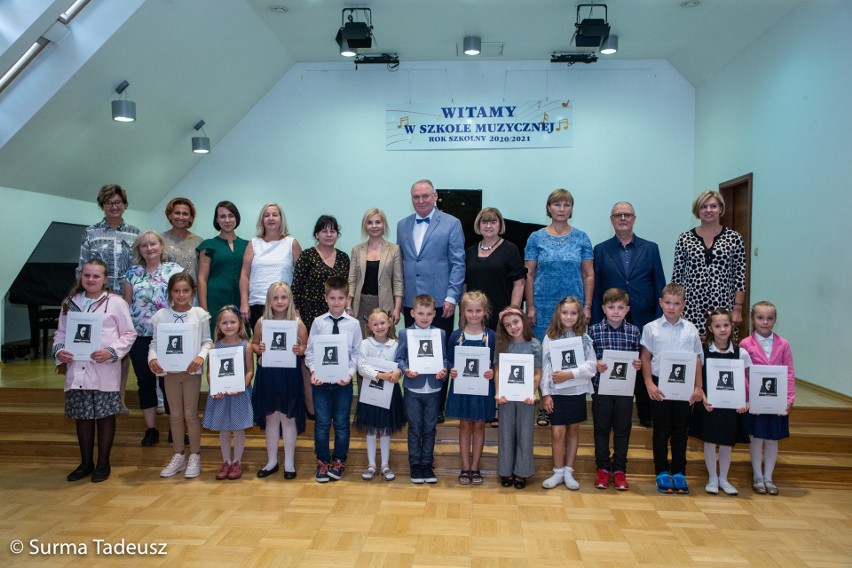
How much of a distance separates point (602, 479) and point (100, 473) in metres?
3.07

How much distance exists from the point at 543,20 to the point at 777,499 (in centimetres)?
520

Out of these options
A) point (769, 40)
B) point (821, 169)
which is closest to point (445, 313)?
point (821, 169)

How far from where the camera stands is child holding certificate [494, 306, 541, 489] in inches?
149

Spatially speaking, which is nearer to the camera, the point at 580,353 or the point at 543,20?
the point at 580,353

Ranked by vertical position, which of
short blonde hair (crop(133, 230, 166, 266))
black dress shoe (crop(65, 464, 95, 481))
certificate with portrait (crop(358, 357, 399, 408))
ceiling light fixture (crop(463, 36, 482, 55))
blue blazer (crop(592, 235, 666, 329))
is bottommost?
black dress shoe (crop(65, 464, 95, 481))

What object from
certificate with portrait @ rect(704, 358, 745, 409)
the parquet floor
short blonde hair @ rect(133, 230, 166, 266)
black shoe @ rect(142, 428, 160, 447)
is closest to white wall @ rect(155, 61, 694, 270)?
short blonde hair @ rect(133, 230, 166, 266)

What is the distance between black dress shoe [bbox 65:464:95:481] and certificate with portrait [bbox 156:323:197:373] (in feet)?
2.81

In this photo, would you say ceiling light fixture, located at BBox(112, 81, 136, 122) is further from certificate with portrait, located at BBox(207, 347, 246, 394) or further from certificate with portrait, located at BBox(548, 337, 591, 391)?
certificate with portrait, located at BBox(548, 337, 591, 391)

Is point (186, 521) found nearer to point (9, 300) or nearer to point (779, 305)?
point (9, 300)

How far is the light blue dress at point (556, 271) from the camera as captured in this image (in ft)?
13.4

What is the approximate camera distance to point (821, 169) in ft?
17.6

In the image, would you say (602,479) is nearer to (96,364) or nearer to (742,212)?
(96,364)

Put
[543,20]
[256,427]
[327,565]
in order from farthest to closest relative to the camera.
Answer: [543,20] → [256,427] → [327,565]

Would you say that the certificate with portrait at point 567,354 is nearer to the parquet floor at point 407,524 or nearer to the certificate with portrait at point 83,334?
the parquet floor at point 407,524
